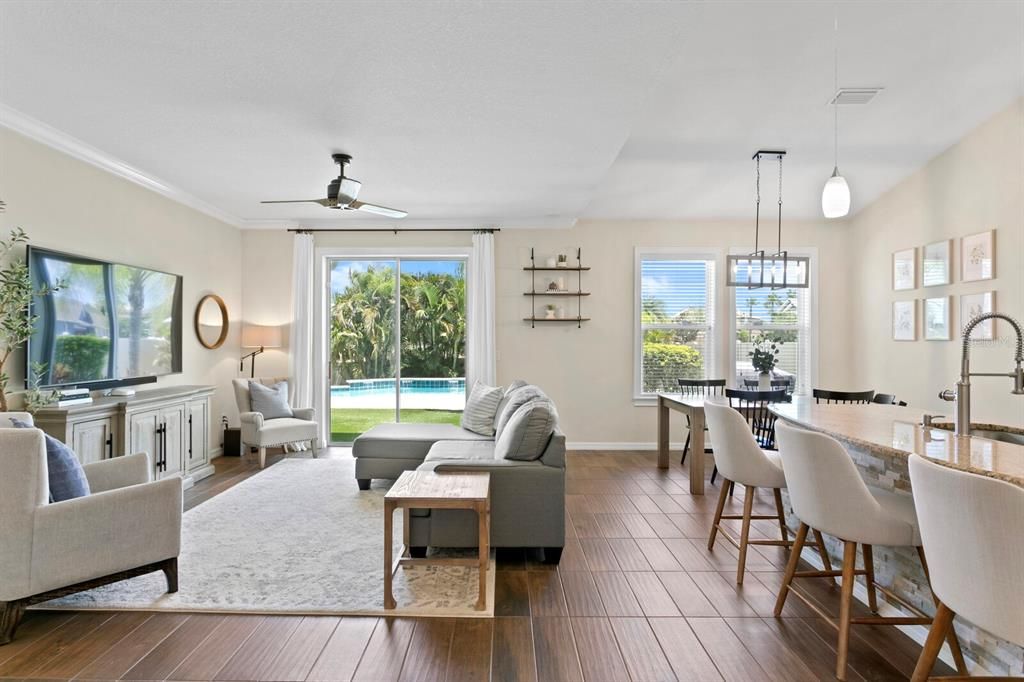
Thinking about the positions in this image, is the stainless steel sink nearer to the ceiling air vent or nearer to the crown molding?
the ceiling air vent

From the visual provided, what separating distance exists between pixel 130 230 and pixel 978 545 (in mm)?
5727

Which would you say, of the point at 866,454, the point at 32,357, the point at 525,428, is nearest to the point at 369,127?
the point at 525,428

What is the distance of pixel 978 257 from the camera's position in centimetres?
454

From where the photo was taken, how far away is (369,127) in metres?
3.63

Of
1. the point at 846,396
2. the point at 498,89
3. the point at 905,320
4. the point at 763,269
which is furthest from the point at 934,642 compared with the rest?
the point at 905,320

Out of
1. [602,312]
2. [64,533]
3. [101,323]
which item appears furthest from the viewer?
[602,312]

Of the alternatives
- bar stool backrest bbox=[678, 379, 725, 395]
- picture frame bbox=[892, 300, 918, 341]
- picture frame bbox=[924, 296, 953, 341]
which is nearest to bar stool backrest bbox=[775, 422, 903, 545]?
bar stool backrest bbox=[678, 379, 725, 395]

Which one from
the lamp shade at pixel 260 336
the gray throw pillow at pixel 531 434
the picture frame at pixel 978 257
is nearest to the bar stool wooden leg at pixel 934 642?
the gray throw pillow at pixel 531 434

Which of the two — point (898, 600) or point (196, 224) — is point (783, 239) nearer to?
point (898, 600)

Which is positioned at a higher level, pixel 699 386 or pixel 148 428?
pixel 699 386

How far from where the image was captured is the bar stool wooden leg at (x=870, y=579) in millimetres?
2402

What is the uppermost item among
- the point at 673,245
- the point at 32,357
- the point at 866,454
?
the point at 673,245

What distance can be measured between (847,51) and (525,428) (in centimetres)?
324

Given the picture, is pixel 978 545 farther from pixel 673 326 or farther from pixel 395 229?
pixel 395 229
